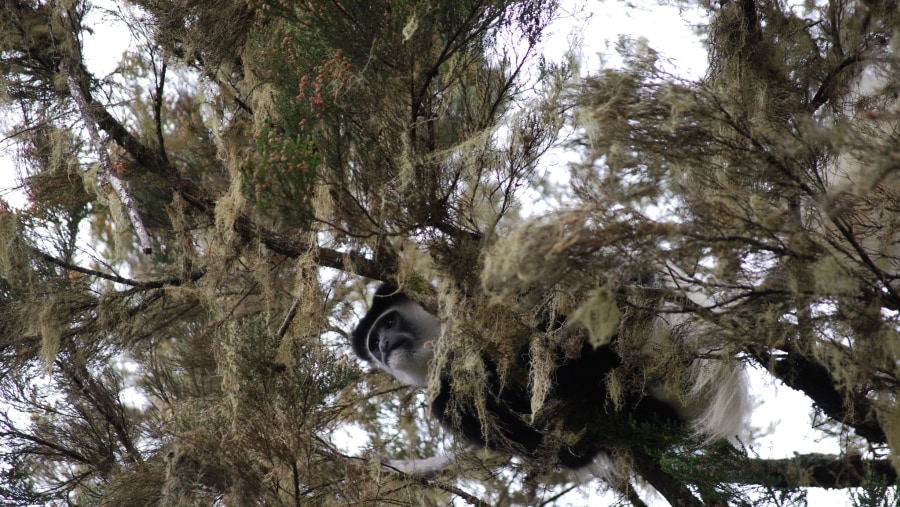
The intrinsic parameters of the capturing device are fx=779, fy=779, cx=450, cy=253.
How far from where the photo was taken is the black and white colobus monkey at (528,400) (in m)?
3.34

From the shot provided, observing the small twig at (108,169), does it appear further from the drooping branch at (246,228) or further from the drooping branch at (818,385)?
the drooping branch at (818,385)

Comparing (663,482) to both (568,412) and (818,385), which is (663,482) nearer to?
(568,412)

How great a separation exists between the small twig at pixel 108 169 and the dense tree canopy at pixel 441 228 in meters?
0.02

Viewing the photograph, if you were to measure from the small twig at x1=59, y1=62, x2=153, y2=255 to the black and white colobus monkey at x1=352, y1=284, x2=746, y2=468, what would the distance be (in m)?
0.96

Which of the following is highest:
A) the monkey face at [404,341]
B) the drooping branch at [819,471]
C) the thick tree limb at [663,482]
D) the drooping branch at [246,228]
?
the drooping branch at [246,228]

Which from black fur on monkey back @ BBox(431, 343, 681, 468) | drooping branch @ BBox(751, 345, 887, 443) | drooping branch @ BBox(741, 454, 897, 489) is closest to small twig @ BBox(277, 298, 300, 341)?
black fur on monkey back @ BBox(431, 343, 681, 468)

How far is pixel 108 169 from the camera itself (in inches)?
122

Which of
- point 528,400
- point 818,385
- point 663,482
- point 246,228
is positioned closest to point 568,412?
point 528,400

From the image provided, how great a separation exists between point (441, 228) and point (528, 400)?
121 centimetres

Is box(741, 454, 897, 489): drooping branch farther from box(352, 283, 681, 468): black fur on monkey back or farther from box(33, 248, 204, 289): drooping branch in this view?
box(33, 248, 204, 289): drooping branch

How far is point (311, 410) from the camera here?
3.10 meters

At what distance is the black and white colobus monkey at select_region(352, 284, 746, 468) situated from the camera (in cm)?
334

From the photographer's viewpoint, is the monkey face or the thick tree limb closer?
the thick tree limb

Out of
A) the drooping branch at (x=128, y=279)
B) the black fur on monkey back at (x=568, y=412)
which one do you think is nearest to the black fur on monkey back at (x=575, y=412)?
the black fur on monkey back at (x=568, y=412)
